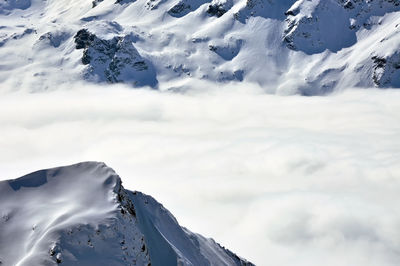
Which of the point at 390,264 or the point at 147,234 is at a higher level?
the point at 147,234

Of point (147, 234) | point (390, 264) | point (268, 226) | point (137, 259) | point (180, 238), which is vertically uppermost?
point (137, 259)

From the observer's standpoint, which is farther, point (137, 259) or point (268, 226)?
point (268, 226)

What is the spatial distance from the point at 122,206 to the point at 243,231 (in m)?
166

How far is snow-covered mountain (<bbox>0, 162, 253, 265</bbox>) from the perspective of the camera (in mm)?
29094

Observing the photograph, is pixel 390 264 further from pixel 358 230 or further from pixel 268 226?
pixel 268 226

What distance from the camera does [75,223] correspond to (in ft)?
98.5

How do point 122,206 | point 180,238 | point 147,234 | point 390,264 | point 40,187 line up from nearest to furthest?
1. point 122,206
2. point 40,187
3. point 147,234
4. point 180,238
5. point 390,264

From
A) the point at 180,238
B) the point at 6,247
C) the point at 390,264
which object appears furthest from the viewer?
the point at 390,264

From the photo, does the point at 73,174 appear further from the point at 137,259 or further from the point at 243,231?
the point at 243,231

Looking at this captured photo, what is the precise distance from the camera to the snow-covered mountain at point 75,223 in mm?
29094

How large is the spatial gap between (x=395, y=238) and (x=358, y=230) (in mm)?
16888

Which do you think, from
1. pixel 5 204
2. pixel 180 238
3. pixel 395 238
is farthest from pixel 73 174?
pixel 395 238

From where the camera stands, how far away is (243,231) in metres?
194

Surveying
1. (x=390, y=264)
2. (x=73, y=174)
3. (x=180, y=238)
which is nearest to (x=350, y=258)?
(x=390, y=264)
